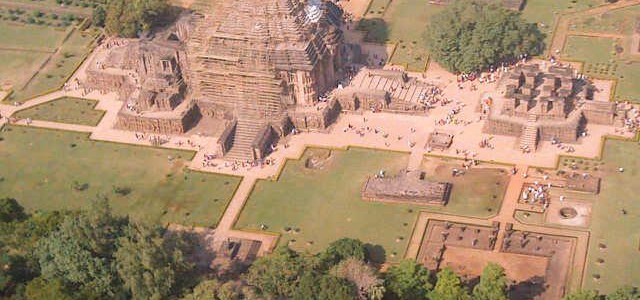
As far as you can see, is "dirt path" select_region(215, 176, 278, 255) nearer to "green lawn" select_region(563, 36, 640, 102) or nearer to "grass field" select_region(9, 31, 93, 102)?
"grass field" select_region(9, 31, 93, 102)

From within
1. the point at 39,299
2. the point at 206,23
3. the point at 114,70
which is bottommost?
the point at 39,299

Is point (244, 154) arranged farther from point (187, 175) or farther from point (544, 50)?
point (544, 50)

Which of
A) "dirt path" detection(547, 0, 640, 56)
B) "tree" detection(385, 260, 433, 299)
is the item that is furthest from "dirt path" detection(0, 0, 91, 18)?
"tree" detection(385, 260, 433, 299)

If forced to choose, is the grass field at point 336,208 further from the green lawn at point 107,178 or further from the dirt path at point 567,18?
the dirt path at point 567,18

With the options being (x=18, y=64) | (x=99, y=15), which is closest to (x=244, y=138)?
(x=99, y=15)

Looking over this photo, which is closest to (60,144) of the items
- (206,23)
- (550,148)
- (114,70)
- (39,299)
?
(114,70)
